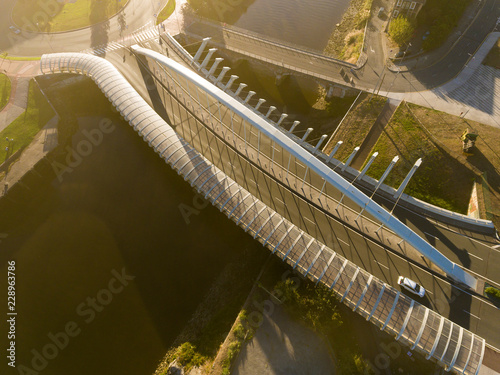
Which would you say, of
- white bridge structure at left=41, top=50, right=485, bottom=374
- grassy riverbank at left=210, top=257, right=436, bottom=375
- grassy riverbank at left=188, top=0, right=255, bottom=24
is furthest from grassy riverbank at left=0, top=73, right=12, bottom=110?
grassy riverbank at left=210, top=257, right=436, bottom=375

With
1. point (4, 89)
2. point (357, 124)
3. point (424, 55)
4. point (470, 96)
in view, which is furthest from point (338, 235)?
point (4, 89)

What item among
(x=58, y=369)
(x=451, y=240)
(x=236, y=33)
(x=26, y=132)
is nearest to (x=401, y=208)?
(x=451, y=240)

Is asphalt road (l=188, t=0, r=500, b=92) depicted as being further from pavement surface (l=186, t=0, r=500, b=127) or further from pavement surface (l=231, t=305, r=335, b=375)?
pavement surface (l=231, t=305, r=335, b=375)

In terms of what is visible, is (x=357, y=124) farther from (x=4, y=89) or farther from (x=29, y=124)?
(x=4, y=89)

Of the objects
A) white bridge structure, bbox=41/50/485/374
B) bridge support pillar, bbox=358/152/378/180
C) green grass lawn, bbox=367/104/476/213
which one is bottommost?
white bridge structure, bbox=41/50/485/374

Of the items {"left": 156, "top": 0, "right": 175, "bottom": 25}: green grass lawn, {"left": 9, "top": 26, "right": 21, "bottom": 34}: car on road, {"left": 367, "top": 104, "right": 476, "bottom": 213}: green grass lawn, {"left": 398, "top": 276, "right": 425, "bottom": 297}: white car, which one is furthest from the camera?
{"left": 156, "top": 0, "right": 175, "bottom": 25}: green grass lawn

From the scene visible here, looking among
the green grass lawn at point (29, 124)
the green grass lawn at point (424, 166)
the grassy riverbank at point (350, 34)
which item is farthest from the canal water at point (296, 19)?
the green grass lawn at point (29, 124)
